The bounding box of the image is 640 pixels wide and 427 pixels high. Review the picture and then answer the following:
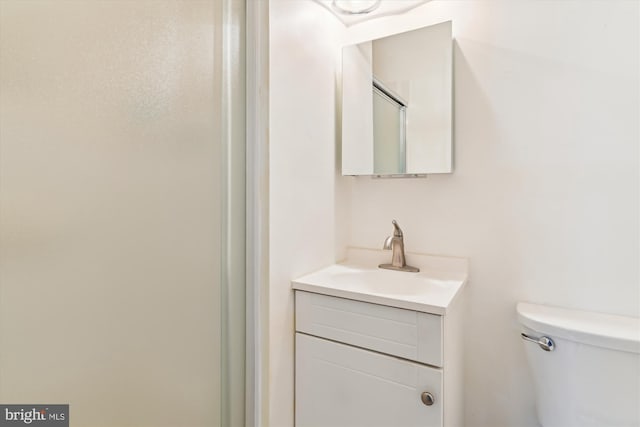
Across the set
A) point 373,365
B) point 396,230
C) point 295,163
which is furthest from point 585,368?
point 295,163

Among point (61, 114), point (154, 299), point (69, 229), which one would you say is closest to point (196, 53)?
point (61, 114)

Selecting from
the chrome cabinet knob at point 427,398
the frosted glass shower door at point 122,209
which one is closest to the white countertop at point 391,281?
the chrome cabinet knob at point 427,398

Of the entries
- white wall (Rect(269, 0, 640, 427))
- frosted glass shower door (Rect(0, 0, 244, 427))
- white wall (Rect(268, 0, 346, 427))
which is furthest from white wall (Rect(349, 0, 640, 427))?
frosted glass shower door (Rect(0, 0, 244, 427))

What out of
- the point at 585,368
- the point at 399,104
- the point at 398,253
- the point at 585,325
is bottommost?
the point at 585,368

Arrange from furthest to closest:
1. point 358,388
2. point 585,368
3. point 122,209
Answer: point 358,388, point 585,368, point 122,209

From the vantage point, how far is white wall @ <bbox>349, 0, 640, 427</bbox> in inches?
40.9

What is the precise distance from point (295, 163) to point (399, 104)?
0.55m

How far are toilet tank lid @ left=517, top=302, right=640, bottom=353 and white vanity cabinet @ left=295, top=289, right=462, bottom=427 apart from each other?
241 millimetres

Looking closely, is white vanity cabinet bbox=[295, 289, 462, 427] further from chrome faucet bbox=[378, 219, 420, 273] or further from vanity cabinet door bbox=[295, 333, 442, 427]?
chrome faucet bbox=[378, 219, 420, 273]

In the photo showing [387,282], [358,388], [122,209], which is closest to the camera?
[122,209]

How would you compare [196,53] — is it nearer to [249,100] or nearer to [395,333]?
[249,100]

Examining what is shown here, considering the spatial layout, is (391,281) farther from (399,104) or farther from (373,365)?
(399,104)

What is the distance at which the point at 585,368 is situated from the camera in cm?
91

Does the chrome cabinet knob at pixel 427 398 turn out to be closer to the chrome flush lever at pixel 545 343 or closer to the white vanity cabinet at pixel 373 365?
the white vanity cabinet at pixel 373 365
